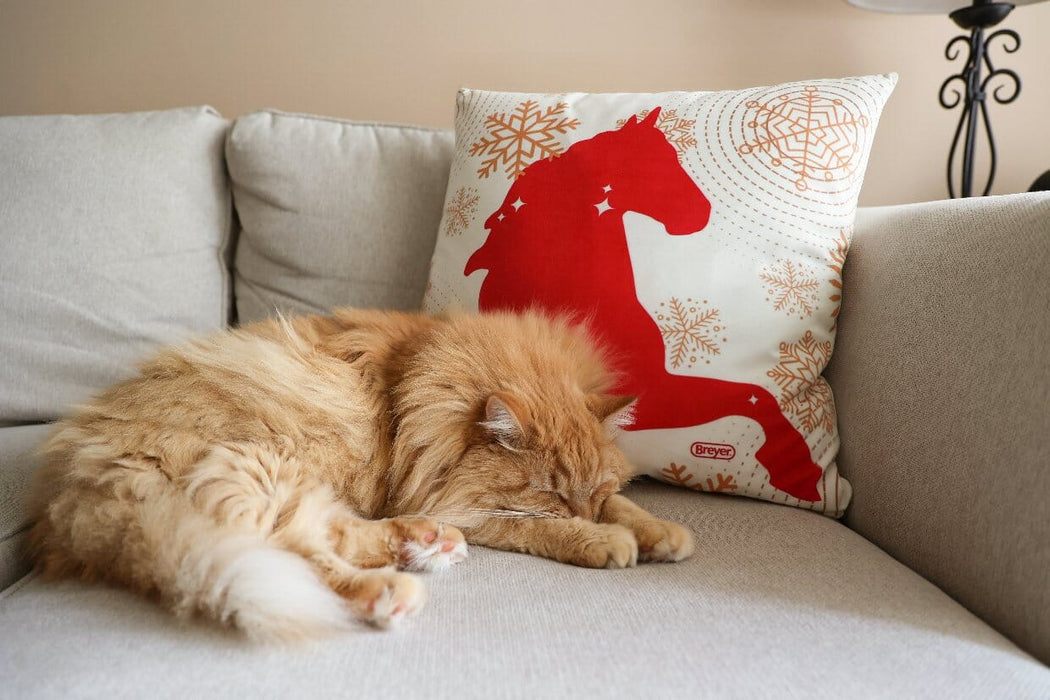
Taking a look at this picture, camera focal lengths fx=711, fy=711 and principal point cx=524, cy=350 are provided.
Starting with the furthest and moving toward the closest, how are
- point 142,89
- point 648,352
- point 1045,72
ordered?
1. point 142,89
2. point 1045,72
3. point 648,352

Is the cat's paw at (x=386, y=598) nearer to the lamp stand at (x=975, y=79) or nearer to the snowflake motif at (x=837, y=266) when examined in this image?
the snowflake motif at (x=837, y=266)

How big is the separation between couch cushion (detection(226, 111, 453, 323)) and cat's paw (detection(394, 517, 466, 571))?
Answer: 71 cm

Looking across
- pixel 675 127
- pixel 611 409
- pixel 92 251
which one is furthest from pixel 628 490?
pixel 92 251

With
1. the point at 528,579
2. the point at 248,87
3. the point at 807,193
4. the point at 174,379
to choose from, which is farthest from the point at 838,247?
the point at 248,87

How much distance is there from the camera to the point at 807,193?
128 cm

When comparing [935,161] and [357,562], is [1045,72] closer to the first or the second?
[935,161]

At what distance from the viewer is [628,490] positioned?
1350 millimetres

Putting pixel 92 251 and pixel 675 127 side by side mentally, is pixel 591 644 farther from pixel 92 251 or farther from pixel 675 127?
pixel 92 251

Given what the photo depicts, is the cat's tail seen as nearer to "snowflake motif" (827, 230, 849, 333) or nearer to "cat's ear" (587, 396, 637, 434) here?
"cat's ear" (587, 396, 637, 434)

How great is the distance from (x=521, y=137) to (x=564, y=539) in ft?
2.62

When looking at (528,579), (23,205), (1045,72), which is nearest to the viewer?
(528,579)

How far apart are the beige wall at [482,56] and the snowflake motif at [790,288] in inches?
39.4

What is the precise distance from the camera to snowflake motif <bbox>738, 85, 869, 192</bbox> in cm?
128

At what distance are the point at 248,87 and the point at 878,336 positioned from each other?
6.09 ft
